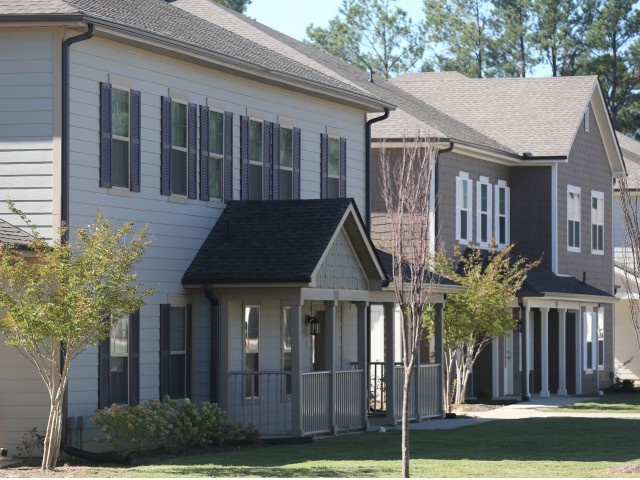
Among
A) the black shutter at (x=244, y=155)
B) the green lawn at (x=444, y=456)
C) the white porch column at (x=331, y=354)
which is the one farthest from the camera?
the black shutter at (x=244, y=155)

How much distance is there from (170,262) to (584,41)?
5483 centimetres

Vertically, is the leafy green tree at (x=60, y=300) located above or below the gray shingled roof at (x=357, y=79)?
below

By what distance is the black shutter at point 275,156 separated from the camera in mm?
28062

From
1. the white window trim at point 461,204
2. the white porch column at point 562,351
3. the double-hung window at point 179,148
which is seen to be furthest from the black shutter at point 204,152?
the white porch column at point 562,351

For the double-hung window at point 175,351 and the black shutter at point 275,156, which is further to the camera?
the black shutter at point 275,156

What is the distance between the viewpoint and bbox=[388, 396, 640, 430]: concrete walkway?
96.3ft

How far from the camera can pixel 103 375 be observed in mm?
22578

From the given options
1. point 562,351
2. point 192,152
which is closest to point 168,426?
point 192,152

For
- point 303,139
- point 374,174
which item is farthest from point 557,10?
point 303,139

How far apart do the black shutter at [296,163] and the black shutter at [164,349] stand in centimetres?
512

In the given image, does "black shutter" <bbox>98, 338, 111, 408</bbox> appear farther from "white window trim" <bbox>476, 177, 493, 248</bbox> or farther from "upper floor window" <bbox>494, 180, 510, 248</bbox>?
"upper floor window" <bbox>494, 180, 510, 248</bbox>

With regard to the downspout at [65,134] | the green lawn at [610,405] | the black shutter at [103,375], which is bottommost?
the green lawn at [610,405]

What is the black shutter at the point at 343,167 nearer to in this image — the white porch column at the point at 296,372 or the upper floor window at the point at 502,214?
the white porch column at the point at 296,372

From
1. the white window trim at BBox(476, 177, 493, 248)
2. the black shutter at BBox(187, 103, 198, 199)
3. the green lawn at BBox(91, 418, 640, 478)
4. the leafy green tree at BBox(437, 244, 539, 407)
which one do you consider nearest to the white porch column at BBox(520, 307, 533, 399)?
the white window trim at BBox(476, 177, 493, 248)
